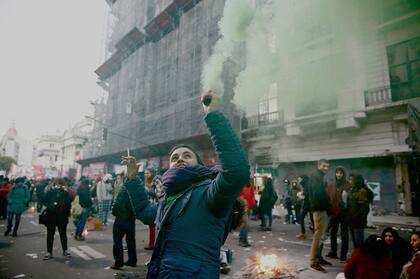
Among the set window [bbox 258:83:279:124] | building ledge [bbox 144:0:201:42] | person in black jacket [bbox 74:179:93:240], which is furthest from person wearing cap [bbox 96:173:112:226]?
building ledge [bbox 144:0:201:42]

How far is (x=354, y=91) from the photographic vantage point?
1402cm

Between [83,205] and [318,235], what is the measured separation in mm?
6723

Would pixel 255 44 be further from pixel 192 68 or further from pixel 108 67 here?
pixel 108 67

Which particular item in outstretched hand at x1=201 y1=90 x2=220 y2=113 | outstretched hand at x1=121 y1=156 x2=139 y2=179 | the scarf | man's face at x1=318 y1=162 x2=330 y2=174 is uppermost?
outstretched hand at x1=201 y1=90 x2=220 y2=113

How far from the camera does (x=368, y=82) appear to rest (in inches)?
551

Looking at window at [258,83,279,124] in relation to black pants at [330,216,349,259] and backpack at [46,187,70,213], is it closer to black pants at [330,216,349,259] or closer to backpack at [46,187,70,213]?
black pants at [330,216,349,259]

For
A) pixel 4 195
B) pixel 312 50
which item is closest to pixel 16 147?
pixel 4 195

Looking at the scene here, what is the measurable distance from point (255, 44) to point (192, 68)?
6.76 meters

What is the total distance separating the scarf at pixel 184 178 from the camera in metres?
1.83

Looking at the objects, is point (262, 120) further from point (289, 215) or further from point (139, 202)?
point (139, 202)

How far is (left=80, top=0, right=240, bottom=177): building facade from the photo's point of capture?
19406 millimetres

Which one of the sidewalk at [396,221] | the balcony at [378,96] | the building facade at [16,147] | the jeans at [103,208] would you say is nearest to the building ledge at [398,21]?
the balcony at [378,96]

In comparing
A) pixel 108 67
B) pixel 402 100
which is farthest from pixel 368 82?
pixel 108 67

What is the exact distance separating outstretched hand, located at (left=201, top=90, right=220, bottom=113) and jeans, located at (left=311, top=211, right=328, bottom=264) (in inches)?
178
